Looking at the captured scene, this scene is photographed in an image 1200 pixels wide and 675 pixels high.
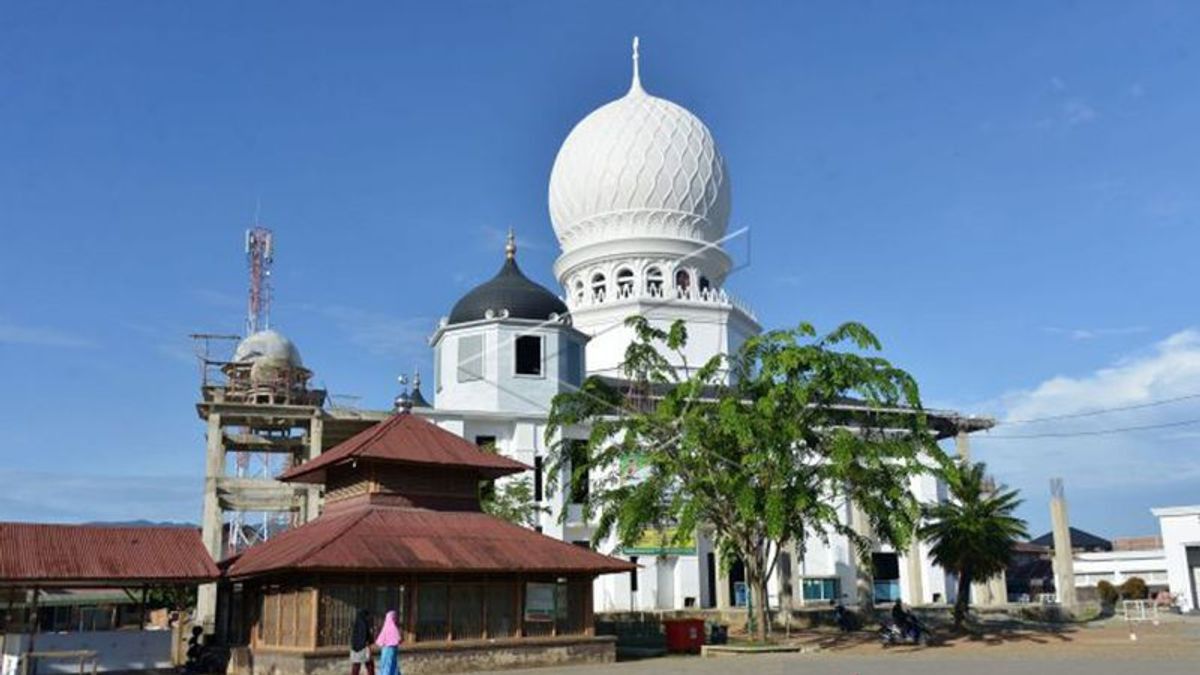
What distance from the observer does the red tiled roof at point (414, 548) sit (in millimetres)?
23375

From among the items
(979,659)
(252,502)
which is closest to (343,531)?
(979,659)

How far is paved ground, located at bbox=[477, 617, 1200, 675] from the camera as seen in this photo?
22.8 meters

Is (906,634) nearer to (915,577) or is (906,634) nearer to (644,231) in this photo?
(915,577)

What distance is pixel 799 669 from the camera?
76.2 ft

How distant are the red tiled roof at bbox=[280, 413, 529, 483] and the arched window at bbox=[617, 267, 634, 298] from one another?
27.4 m

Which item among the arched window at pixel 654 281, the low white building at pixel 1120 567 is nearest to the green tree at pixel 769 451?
the arched window at pixel 654 281

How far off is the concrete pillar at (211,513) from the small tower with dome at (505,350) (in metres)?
8.93

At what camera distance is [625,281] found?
56000 mm

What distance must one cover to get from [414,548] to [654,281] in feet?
108

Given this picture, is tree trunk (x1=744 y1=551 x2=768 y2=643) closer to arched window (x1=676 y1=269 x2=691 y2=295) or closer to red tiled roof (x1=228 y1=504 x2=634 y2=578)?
red tiled roof (x1=228 y1=504 x2=634 y2=578)

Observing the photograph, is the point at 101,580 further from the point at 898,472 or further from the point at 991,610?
the point at 991,610

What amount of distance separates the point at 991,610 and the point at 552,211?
A: 1198 inches

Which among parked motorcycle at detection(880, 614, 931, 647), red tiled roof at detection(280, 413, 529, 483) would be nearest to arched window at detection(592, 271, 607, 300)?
parked motorcycle at detection(880, 614, 931, 647)

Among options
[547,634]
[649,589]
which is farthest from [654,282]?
[547,634]
